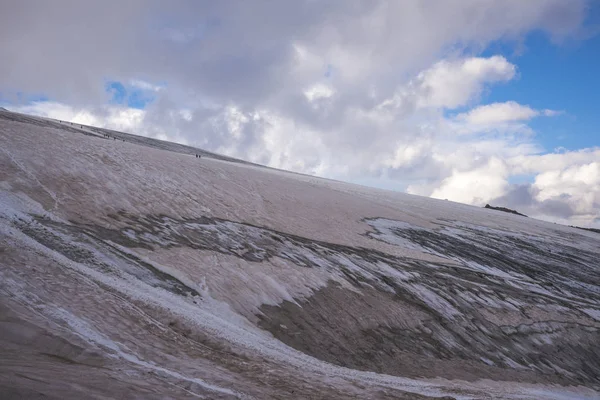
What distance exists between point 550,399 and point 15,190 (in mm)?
17741

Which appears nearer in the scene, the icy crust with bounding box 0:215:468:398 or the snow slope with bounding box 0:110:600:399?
the snow slope with bounding box 0:110:600:399

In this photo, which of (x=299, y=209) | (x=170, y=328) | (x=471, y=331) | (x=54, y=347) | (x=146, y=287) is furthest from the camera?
(x=299, y=209)

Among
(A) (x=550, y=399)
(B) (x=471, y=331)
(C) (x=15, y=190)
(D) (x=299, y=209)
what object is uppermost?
(D) (x=299, y=209)

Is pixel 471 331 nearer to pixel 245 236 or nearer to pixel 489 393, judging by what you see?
pixel 489 393

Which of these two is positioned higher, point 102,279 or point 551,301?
point 551,301

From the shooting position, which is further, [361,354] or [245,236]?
[245,236]

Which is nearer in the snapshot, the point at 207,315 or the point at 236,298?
the point at 207,315

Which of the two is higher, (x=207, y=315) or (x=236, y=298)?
(x=236, y=298)

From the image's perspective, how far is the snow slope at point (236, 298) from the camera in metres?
7.42

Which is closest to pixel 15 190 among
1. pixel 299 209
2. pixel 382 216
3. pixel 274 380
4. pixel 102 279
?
pixel 102 279

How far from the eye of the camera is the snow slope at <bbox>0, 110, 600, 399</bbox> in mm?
7422

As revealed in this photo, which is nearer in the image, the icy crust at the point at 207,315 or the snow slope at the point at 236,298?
the snow slope at the point at 236,298

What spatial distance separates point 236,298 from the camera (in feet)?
41.5

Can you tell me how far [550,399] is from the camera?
13227 mm
